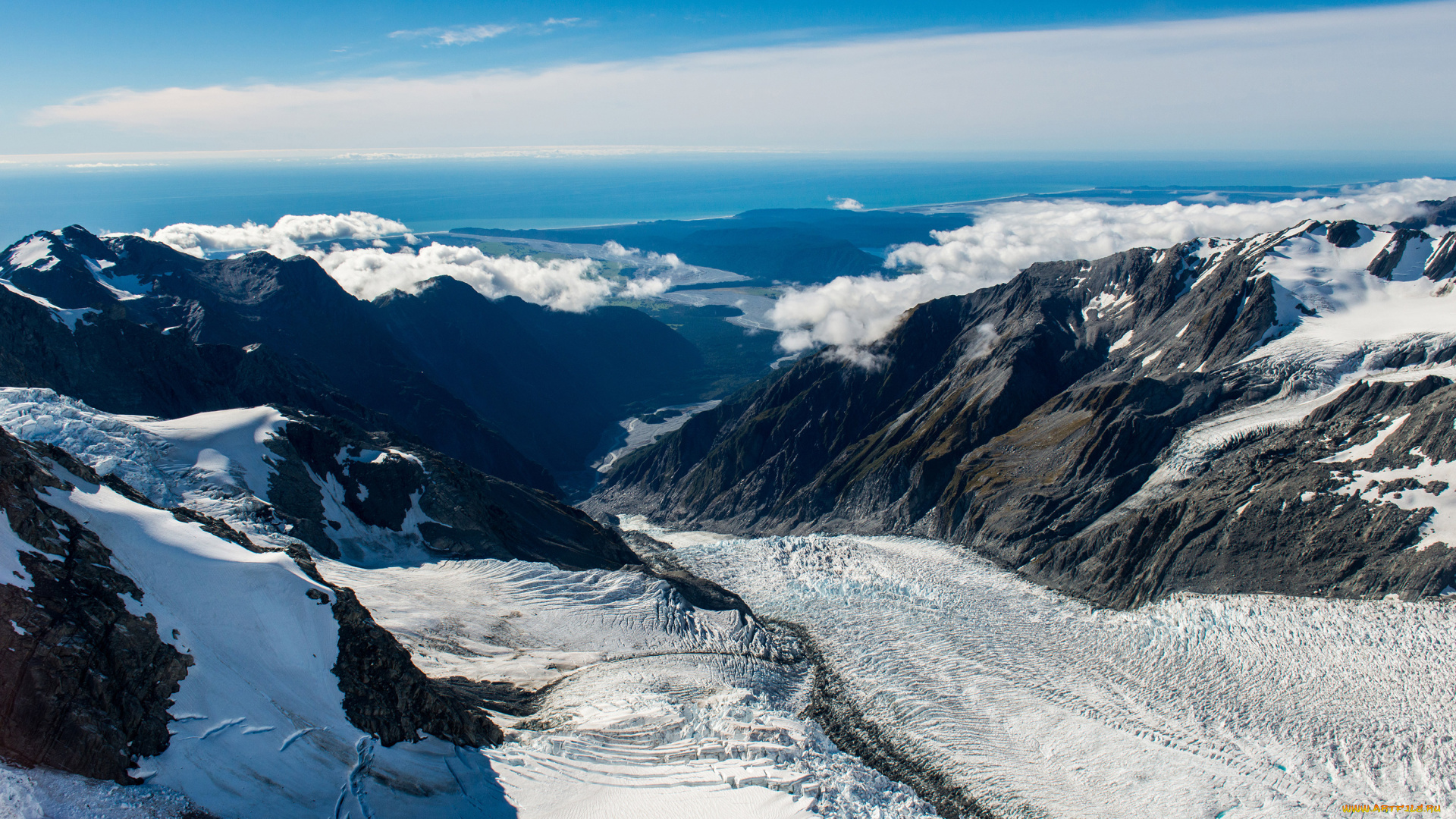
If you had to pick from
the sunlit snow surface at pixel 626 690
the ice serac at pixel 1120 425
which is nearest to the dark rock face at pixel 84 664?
the sunlit snow surface at pixel 626 690

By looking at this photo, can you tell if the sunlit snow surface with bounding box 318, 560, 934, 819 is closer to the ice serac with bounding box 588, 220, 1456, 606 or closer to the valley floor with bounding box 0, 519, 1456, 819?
the valley floor with bounding box 0, 519, 1456, 819

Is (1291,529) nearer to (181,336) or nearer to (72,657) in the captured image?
(72,657)

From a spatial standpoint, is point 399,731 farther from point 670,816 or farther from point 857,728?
point 857,728

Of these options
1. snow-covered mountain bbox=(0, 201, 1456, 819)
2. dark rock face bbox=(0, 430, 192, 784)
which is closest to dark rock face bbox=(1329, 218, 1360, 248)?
snow-covered mountain bbox=(0, 201, 1456, 819)

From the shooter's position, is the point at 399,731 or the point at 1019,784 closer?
the point at 399,731

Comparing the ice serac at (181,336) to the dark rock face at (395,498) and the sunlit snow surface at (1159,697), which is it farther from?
the sunlit snow surface at (1159,697)

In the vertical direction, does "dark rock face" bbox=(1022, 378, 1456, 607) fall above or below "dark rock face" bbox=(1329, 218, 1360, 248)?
below

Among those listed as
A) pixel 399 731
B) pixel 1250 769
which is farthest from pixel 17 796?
pixel 1250 769
